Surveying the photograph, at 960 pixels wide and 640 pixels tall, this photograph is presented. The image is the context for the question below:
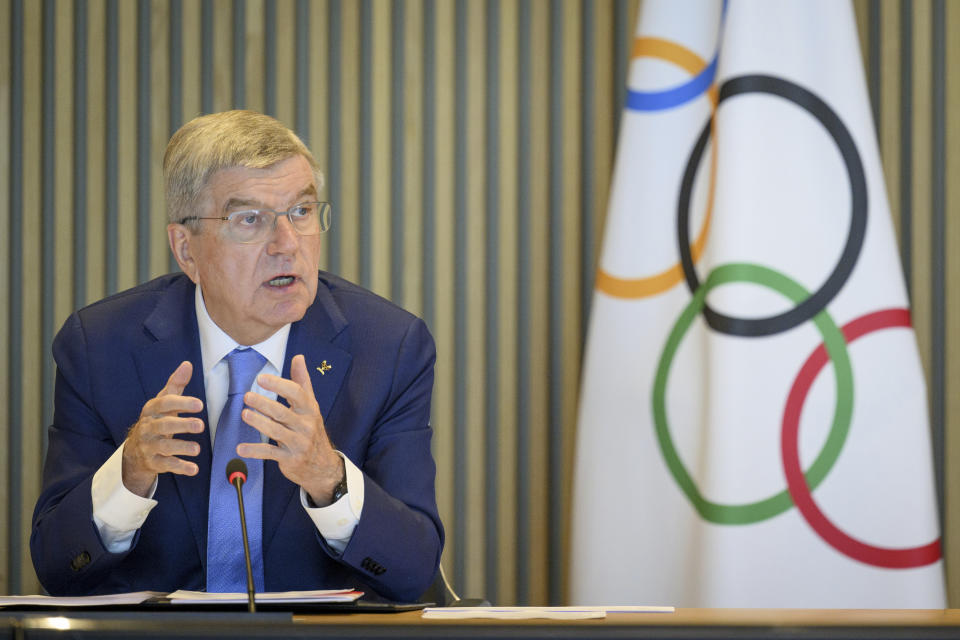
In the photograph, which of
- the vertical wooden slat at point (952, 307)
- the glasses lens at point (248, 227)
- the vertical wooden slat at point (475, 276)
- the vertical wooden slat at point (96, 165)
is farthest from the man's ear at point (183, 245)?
the vertical wooden slat at point (952, 307)

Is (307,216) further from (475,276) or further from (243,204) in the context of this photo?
(475,276)

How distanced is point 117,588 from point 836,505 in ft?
5.13

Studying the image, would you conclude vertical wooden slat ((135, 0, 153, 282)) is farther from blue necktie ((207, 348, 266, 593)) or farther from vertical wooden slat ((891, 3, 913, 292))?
vertical wooden slat ((891, 3, 913, 292))

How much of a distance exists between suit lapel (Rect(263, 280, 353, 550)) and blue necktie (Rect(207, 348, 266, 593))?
20 millimetres

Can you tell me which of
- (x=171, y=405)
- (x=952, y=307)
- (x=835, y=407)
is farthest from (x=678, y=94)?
(x=171, y=405)

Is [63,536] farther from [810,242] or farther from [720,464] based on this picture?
[810,242]

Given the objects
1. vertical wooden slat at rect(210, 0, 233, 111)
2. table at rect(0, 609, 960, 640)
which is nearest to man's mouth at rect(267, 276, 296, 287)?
table at rect(0, 609, 960, 640)

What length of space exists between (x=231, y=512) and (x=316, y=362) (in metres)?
0.29

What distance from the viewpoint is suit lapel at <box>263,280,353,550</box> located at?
180cm

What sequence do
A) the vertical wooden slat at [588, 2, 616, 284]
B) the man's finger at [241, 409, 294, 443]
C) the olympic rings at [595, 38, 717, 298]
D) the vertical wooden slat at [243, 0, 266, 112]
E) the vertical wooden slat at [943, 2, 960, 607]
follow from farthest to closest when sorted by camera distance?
1. the vertical wooden slat at [243, 0, 266, 112]
2. the vertical wooden slat at [588, 2, 616, 284]
3. the vertical wooden slat at [943, 2, 960, 607]
4. the olympic rings at [595, 38, 717, 298]
5. the man's finger at [241, 409, 294, 443]

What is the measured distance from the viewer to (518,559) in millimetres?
3172

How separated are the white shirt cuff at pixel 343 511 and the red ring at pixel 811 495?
1208 millimetres

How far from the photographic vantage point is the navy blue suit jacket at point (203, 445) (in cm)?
171

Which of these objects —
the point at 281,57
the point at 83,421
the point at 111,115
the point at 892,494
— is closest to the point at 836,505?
the point at 892,494
